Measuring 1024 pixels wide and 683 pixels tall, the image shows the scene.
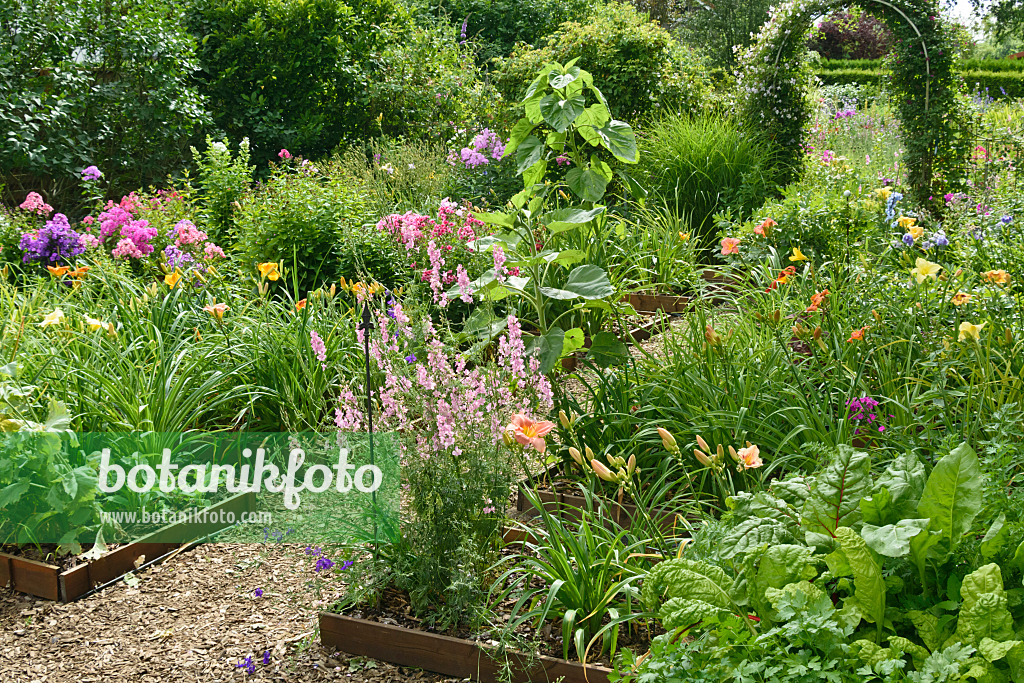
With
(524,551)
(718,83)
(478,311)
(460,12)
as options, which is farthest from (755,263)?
(460,12)

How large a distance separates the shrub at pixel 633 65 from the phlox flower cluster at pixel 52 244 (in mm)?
4402

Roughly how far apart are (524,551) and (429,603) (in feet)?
1.20

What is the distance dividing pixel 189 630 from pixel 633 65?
632 centimetres

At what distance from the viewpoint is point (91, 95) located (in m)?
7.15

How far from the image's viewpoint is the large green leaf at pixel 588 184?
335 centimetres

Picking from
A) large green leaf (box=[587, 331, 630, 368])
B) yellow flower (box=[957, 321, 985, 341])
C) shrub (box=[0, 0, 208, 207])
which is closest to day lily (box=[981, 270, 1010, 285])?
yellow flower (box=[957, 321, 985, 341])

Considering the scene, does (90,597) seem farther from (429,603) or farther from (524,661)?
(524,661)

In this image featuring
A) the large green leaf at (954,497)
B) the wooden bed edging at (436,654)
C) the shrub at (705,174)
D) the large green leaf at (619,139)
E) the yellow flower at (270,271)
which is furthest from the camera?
the shrub at (705,174)

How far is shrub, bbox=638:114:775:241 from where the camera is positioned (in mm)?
6027

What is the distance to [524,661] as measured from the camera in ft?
6.87

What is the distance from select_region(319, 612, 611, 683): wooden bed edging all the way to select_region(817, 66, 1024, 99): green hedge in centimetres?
1363

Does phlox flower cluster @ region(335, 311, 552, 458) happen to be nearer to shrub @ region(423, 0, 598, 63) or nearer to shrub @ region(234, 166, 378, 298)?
shrub @ region(234, 166, 378, 298)

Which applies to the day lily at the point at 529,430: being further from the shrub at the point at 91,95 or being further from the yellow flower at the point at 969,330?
the shrub at the point at 91,95

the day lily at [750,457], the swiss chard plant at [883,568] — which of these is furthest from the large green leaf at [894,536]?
the day lily at [750,457]
